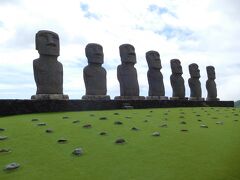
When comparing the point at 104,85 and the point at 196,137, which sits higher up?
the point at 104,85

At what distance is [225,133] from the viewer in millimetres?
9320

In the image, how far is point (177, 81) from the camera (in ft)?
80.4

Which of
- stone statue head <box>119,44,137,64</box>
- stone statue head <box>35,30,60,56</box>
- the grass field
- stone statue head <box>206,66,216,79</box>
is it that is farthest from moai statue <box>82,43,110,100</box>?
stone statue head <box>206,66,216,79</box>

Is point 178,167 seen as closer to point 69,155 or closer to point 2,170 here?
point 69,155

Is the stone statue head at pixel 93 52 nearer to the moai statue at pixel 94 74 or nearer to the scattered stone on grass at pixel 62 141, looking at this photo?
the moai statue at pixel 94 74

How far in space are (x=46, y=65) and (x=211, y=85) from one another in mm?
16115

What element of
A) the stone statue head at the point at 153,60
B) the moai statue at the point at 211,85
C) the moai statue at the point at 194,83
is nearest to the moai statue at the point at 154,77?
the stone statue head at the point at 153,60

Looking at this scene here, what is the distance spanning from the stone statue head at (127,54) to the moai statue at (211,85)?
10.0 m

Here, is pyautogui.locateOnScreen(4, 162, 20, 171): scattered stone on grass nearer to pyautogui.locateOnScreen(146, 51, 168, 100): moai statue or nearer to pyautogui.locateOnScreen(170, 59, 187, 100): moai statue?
pyautogui.locateOnScreen(146, 51, 168, 100): moai statue

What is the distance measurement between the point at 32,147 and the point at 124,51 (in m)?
13.4

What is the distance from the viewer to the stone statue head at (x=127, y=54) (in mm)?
20344

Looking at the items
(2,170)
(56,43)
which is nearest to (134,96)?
(56,43)

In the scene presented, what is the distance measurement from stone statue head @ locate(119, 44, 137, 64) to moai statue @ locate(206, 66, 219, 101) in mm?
10007

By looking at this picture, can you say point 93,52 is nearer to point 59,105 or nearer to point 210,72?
point 59,105
